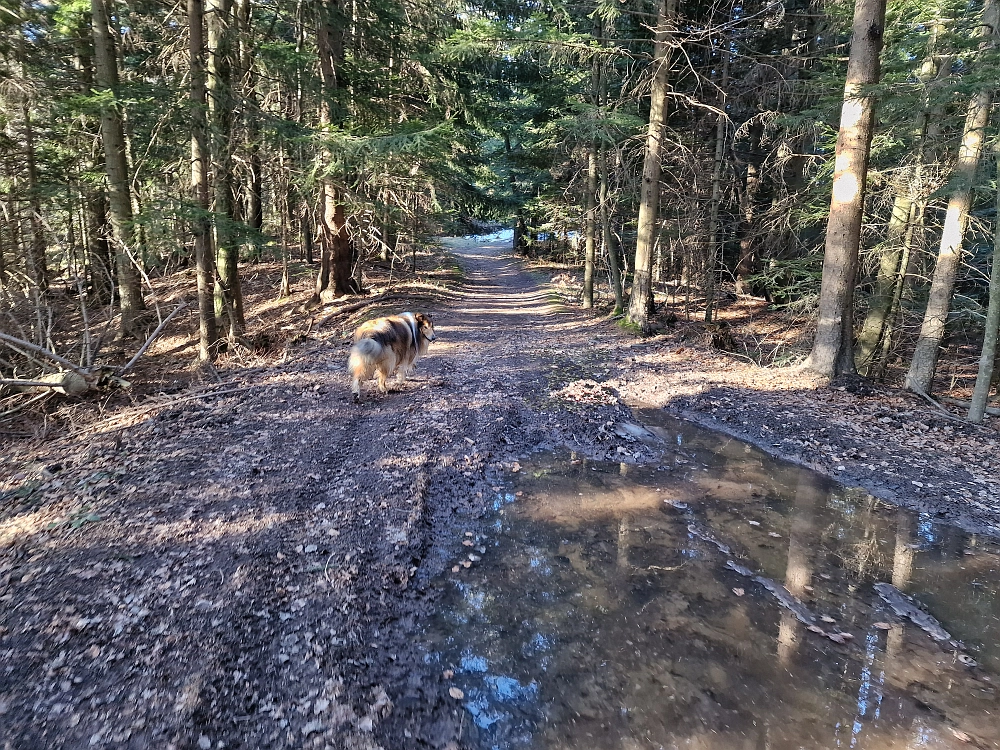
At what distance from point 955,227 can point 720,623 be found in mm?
8764

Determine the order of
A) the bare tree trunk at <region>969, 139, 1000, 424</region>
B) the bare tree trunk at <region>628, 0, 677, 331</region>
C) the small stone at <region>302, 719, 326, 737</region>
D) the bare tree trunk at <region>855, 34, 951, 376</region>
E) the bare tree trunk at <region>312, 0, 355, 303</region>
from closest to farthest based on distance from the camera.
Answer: the small stone at <region>302, 719, 326, 737</region>
the bare tree trunk at <region>969, 139, 1000, 424</region>
the bare tree trunk at <region>855, 34, 951, 376</region>
the bare tree trunk at <region>628, 0, 677, 331</region>
the bare tree trunk at <region>312, 0, 355, 303</region>

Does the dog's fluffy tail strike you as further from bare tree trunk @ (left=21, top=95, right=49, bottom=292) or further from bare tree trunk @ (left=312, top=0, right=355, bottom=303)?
bare tree trunk @ (left=21, top=95, right=49, bottom=292)

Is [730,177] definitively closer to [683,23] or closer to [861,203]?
[683,23]

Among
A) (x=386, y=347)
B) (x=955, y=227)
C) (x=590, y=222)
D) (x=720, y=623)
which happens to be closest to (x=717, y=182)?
(x=590, y=222)

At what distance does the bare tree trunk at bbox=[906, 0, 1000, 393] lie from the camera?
25.0 ft

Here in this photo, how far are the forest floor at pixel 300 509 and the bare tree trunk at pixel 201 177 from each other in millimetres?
861

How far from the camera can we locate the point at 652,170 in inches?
523

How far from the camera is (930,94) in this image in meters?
7.25

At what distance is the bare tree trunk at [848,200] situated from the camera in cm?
821

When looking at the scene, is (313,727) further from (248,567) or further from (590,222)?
(590,222)

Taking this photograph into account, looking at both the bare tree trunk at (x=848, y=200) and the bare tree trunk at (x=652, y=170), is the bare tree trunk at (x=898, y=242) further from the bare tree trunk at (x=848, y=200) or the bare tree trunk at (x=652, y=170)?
the bare tree trunk at (x=652, y=170)

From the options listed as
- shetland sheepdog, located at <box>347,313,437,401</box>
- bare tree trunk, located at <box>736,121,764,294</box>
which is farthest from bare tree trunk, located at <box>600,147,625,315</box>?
shetland sheepdog, located at <box>347,313,437,401</box>

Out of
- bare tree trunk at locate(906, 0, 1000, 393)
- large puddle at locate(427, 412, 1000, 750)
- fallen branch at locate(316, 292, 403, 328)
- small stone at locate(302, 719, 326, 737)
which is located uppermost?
bare tree trunk at locate(906, 0, 1000, 393)

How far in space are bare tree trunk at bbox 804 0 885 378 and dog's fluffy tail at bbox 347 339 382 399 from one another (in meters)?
7.60
